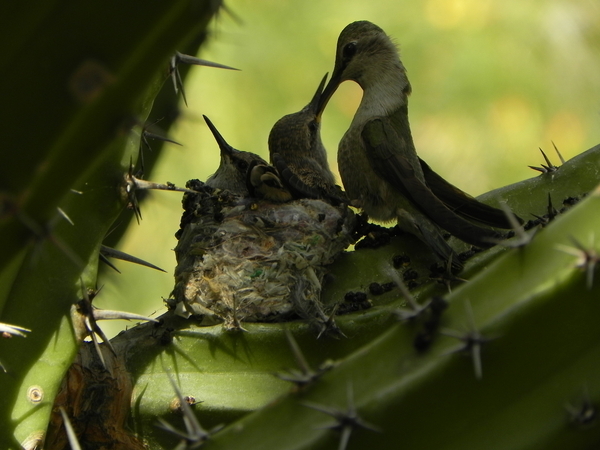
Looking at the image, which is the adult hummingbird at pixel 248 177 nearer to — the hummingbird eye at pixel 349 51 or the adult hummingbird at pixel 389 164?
the adult hummingbird at pixel 389 164

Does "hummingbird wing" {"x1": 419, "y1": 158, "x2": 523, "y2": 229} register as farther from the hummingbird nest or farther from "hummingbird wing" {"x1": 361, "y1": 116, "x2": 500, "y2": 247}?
the hummingbird nest

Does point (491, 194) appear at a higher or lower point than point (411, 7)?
lower

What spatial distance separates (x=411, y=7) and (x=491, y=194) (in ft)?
17.3

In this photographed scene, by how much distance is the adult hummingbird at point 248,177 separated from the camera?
415cm

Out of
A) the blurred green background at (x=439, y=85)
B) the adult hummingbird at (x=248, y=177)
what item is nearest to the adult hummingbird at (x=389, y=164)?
the adult hummingbird at (x=248, y=177)

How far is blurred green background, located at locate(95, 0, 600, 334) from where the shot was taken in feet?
24.1

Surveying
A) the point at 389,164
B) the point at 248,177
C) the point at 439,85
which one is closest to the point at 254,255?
the point at 248,177

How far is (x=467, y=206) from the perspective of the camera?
3.25m

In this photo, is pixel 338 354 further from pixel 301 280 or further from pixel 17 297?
pixel 17 297

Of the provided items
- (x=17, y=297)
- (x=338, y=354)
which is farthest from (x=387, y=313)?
(x=17, y=297)

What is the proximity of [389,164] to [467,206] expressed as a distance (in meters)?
0.77

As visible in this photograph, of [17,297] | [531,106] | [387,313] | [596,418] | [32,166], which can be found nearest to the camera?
[596,418]

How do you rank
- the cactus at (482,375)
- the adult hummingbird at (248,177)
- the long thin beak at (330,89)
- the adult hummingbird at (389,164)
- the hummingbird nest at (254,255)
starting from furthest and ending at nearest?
the long thin beak at (330,89), the adult hummingbird at (248,177), the adult hummingbird at (389,164), the hummingbird nest at (254,255), the cactus at (482,375)

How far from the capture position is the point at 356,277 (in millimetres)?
3021
